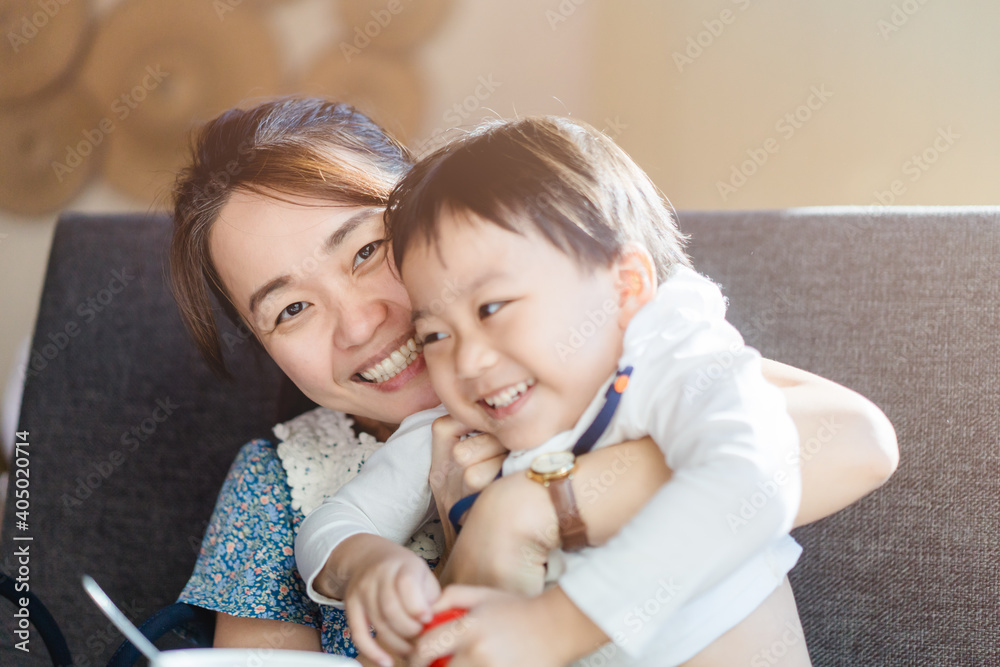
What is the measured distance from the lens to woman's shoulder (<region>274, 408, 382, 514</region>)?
3.90 ft

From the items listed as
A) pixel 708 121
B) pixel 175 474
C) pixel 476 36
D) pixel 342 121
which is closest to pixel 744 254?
pixel 342 121

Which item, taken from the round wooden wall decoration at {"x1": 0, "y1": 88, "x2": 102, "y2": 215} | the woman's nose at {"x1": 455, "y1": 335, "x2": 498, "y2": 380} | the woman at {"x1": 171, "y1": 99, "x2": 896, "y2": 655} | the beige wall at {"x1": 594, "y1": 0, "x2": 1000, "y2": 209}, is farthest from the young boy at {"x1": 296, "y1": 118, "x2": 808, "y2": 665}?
the round wooden wall decoration at {"x1": 0, "y1": 88, "x2": 102, "y2": 215}

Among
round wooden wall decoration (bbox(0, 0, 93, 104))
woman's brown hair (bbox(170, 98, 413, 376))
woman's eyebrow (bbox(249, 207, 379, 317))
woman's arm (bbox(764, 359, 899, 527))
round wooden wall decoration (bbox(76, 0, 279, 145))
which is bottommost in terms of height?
woman's arm (bbox(764, 359, 899, 527))

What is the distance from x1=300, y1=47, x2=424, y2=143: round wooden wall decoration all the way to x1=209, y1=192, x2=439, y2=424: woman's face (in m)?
1.55

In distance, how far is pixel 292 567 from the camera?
1143 millimetres

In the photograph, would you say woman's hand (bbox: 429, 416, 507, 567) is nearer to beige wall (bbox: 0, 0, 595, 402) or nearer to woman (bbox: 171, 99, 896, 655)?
woman (bbox: 171, 99, 896, 655)

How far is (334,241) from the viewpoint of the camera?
1.03 m

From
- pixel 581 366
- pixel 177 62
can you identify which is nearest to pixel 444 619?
pixel 581 366

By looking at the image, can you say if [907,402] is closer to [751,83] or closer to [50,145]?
[751,83]

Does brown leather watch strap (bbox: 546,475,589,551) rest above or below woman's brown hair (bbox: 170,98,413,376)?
below

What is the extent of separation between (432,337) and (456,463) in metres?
0.18

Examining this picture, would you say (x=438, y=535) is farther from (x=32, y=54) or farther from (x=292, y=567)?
(x=32, y=54)

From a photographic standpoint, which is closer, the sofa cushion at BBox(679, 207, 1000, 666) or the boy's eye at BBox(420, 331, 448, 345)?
the boy's eye at BBox(420, 331, 448, 345)

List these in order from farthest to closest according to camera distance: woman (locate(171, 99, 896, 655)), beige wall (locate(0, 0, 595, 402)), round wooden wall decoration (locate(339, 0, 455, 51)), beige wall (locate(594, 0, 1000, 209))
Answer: round wooden wall decoration (locate(339, 0, 455, 51))
beige wall (locate(0, 0, 595, 402))
beige wall (locate(594, 0, 1000, 209))
woman (locate(171, 99, 896, 655))
